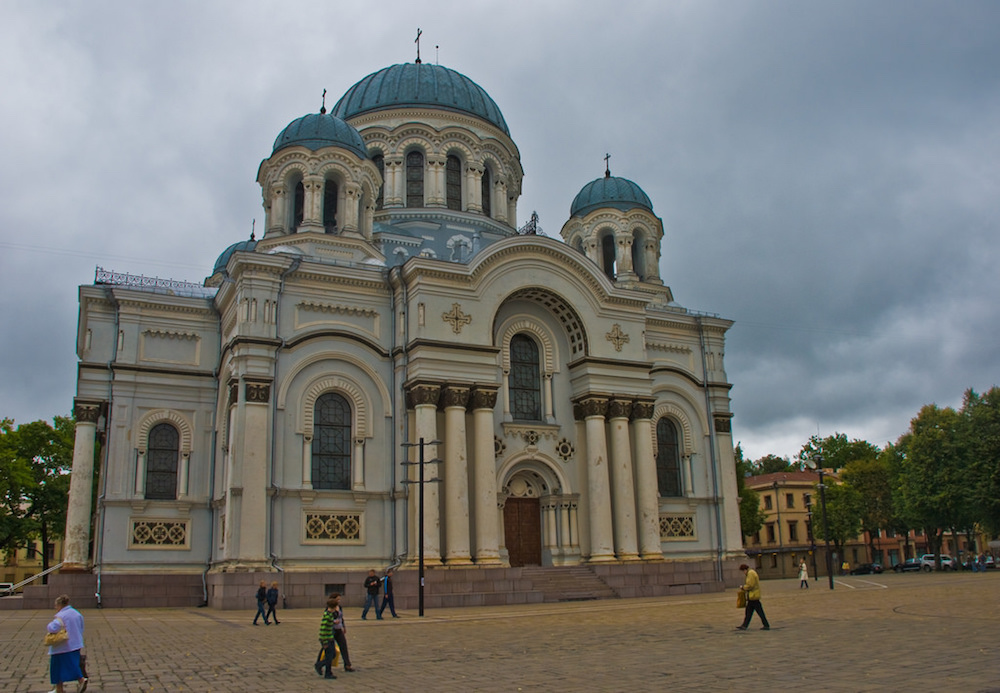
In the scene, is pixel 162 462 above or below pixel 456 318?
below

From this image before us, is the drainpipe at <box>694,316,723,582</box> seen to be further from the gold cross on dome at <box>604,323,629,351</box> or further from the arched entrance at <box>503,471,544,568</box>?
the arched entrance at <box>503,471,544,568</box>

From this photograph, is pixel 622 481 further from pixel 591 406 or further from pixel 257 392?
pixel 257 392

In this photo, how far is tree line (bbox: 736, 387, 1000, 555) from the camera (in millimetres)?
41719

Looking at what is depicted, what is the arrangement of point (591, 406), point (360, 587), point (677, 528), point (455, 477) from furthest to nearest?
point (677, 528) → point (591, 406) → point (455, 477) → point (360, 587)

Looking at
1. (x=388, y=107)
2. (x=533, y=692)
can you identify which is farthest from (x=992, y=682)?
(x=388, y=107)

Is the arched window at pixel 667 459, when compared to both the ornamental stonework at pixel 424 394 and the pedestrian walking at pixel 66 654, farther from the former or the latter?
the pedestrian walking at pixel 66 654

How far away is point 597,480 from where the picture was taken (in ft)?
94.8

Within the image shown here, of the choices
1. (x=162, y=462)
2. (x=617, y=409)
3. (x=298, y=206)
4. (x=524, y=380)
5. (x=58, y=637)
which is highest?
(x=298, y=206)

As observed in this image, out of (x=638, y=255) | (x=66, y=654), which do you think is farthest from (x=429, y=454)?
(x=66, y=654)

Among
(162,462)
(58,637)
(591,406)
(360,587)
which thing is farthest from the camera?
(591,406)

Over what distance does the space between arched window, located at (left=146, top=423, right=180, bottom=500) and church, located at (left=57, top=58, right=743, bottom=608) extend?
2.7 inches

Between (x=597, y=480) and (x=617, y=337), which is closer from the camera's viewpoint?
(x=597, y=480)

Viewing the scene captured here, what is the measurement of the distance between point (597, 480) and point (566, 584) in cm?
381

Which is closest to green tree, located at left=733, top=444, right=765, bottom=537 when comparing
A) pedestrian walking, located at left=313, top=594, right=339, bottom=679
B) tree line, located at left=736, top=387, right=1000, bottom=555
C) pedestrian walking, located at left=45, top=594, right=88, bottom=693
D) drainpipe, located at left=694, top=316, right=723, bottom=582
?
tree line, located at left=736, top=387, right=1000, bottom=555
